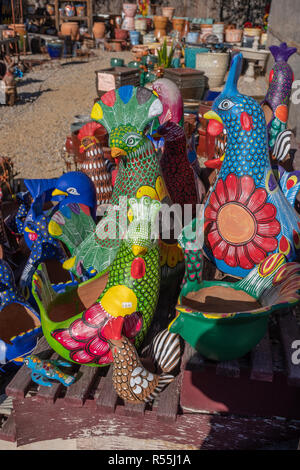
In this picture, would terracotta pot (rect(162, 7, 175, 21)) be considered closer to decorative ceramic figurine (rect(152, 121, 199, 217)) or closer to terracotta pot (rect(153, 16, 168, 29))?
terracotta pot (rect(153, 16, 168, 29))

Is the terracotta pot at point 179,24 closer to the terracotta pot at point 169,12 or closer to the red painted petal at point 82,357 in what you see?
the terracotta pot at point 169,12

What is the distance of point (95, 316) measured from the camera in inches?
66.1

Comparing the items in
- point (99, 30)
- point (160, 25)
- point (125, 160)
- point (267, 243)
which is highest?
point (160, 25)

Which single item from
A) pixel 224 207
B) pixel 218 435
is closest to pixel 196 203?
pixel 224 207

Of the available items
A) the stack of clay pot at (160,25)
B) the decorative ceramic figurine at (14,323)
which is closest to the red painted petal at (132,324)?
the decorative ceramic figurine at (14,323)

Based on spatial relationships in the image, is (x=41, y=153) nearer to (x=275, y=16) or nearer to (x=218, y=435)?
(x=218, y=435)

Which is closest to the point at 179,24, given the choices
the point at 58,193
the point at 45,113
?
the point at 45,113

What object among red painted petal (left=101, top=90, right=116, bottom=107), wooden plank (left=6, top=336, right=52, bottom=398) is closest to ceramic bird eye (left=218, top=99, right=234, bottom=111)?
red painted petal (left=101, top=90, right=116, bottom=107)

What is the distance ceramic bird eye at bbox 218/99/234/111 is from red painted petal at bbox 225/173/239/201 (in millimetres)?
347

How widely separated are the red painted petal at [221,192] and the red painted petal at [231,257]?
0.26m

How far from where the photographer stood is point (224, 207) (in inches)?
87.2

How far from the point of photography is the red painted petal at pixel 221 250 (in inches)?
87.0

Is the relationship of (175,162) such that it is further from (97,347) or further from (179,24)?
(179,24)

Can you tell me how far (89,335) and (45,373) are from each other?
0.86 feet
